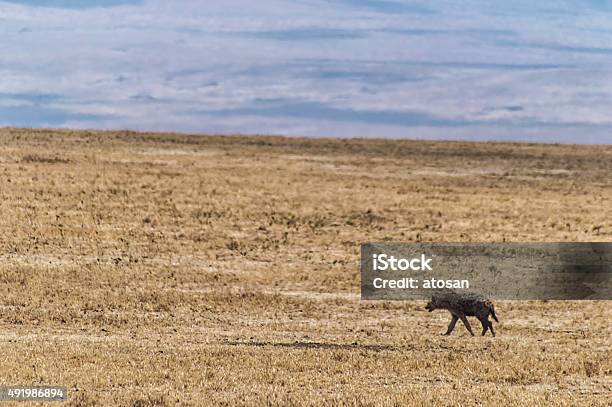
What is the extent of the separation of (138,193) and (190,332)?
27.9 metres

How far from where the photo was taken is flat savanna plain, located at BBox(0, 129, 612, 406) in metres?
18.6

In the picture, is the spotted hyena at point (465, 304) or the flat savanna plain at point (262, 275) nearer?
the flat savanna plain at point (262, 275)

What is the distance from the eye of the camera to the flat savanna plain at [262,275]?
18594 mm

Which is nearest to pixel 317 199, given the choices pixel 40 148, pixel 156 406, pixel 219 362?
pixel 40 148

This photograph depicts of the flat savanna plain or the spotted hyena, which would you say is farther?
the spotted hyena

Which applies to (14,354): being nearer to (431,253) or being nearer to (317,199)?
(431,253)

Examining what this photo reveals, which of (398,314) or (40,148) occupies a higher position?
(40,148)

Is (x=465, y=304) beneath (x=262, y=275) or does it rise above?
above

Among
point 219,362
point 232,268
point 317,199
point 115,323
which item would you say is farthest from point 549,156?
point 219,362

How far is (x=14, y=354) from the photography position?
20.6 metres

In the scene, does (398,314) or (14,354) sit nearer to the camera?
(14,354)

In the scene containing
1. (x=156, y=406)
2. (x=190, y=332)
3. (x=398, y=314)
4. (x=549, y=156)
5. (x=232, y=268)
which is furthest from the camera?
(x=549, y=156)

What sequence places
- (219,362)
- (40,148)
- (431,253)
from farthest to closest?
(40,148) → (431,253) → (219,362)

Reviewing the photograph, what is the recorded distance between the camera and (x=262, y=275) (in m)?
37.9
